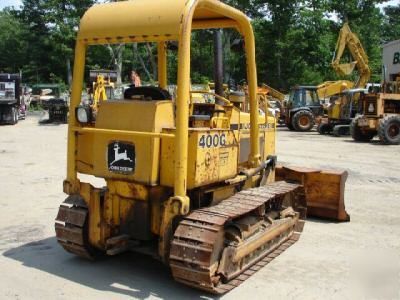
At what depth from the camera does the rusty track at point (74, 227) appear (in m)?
5.43

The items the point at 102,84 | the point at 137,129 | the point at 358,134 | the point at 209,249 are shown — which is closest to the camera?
the point at 209,249

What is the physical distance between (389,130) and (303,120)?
6.63 metres

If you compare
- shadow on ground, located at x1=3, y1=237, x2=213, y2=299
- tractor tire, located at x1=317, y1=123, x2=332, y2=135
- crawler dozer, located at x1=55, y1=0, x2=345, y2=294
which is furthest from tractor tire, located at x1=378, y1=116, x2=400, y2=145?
shadow on ground, located at x1=3, y1=237, x2=213, y2=299

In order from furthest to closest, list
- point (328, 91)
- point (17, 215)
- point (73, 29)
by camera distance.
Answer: point (73, 29), point (328, 91), point (17, 215)

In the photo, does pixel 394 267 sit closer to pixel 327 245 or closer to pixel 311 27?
pixel 327 245

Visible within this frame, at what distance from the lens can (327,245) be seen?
21.1 feet

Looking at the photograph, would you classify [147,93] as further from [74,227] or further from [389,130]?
[389,130]

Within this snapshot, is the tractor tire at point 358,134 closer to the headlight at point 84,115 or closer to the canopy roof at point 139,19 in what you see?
the canopy roof at point 139,19

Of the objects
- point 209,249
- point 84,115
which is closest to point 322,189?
point 209,249

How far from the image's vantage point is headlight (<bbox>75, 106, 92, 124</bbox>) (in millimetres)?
5242

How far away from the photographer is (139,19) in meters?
4.82

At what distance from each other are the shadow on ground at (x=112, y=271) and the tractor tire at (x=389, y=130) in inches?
597

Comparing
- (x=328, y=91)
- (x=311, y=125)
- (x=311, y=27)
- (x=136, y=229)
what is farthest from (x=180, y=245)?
(x=311, y=27)

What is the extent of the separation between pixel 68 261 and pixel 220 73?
2.63m
